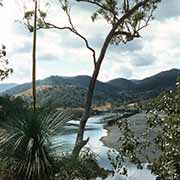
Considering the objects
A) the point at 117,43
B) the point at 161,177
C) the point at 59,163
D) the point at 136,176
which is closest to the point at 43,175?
the point at 59,163

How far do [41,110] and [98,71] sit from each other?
13.4ft

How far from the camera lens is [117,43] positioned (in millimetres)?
14227

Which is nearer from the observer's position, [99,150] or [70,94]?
[99,150]

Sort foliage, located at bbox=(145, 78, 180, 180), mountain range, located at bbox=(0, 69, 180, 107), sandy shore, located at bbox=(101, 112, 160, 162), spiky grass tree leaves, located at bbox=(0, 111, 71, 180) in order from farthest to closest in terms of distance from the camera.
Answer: mountain range, located at bbox=(0, 69, 180, 107) < spiky grass tree leaves, located at bbox=(0, 111, 71, 180) < sandy shore, located at bbox=(101, 112, 160, 162) < foliage, located at bbox=(145, 78, 180, 180)

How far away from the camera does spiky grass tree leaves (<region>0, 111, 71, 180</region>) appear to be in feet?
22.4

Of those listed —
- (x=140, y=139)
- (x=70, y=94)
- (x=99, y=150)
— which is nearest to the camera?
(x=140, y=139)

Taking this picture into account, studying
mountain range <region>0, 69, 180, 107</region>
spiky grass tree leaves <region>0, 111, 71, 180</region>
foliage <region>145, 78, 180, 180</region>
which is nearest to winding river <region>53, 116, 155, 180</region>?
spiky grass tree leaves <region>0, 111, 71, 180</region>

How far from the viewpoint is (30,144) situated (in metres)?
6.84

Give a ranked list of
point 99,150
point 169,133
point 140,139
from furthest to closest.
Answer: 1. point 99,150
2. point 140,139
3. point 169,133

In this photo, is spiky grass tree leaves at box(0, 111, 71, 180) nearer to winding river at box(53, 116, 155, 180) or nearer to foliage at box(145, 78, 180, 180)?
winding river at box(53, 116, 155, 180)

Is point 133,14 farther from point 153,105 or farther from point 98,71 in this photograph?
point 153,105

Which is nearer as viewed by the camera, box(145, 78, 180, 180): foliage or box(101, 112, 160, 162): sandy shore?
box(145, 78, 180, 180): foliage

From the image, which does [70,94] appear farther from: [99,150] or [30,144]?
[30,144]

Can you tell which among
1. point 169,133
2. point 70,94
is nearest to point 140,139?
point 169,133
